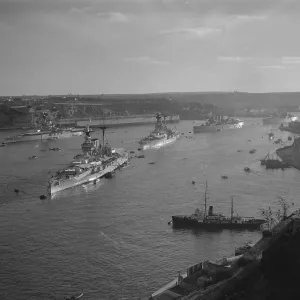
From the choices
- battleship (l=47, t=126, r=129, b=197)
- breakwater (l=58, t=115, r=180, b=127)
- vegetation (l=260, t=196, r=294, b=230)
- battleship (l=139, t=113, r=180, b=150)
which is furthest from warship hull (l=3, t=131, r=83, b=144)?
vegetation (l=260, t=196, r=294, b=230)

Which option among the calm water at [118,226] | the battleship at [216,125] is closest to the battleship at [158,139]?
the battleship at [216,125]

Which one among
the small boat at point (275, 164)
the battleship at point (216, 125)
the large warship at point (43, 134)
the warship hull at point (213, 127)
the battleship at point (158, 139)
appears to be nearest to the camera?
the small boat at point (275, 164)

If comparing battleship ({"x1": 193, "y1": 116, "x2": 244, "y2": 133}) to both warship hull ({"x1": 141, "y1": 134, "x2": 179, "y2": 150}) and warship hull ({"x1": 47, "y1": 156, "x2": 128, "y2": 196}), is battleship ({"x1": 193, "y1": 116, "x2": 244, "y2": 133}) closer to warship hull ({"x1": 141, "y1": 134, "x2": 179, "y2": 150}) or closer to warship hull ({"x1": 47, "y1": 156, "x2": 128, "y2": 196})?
warship hull ({"x1": 141, "y1": 134, "x2": 179, "y2": 150})

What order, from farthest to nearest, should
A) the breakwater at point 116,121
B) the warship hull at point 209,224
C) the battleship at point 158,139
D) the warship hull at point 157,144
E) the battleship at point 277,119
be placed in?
the battleship at point 277,119 < the breakwater at point 116,121 < the battleship at point 158,139 < the warship hull at point 157,144 < the warship hull at point 209,224

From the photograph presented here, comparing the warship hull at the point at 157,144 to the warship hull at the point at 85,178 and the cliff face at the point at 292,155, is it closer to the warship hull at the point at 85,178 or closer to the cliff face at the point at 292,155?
the warship hull at the point at 85,178

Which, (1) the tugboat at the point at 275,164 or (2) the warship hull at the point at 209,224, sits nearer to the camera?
(2) the warship hull at the point at 209,224

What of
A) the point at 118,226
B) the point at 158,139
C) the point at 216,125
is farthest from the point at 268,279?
the point at 216,125

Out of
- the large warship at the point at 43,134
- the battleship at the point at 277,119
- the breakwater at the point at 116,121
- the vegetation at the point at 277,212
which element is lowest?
the vegetation at the point at 277,212
